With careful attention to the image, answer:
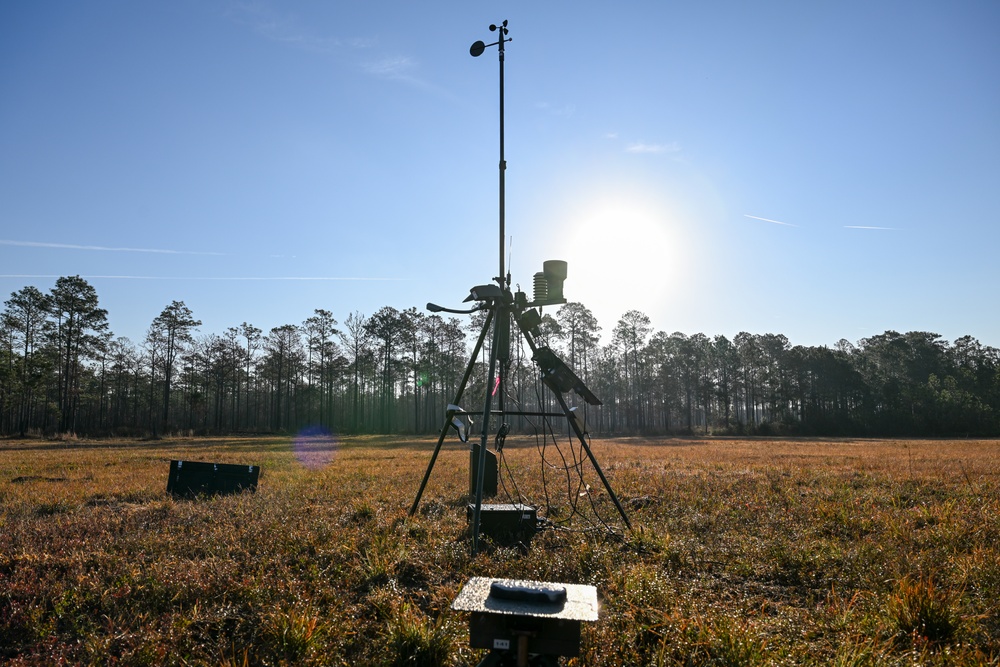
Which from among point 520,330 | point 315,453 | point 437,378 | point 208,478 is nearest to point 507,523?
point 520,330

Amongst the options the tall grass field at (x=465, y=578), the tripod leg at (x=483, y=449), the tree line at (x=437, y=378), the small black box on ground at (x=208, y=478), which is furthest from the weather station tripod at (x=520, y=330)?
the tree line at (x=437, y=378)

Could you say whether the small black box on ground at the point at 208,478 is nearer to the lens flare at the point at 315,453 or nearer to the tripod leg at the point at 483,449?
the lens flare at the point at 315,453

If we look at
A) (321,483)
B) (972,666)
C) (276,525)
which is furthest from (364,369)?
(972,666)

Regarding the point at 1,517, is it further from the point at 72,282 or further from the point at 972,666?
the point at 72,282

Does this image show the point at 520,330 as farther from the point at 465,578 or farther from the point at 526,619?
the point at 526,619

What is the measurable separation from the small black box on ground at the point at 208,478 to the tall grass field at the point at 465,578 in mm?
1058

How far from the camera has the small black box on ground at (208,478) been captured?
8586 millimetres

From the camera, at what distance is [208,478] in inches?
345

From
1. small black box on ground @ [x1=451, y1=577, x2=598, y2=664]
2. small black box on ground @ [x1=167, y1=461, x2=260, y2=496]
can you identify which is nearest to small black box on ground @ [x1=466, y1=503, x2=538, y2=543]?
small black box on ground @ [x1=451, y1=577, x2=598, y2=664]

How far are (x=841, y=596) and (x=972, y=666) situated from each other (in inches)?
43.1

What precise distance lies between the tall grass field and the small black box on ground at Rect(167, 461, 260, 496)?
3.47 feet

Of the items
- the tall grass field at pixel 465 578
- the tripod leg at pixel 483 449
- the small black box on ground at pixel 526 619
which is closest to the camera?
the small black box on ground at pixel 526 619

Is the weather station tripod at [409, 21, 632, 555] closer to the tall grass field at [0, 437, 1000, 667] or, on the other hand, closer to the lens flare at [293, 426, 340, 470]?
the tall grass field at [0, 437, 1000, 667]

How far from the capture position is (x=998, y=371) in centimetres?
6359
